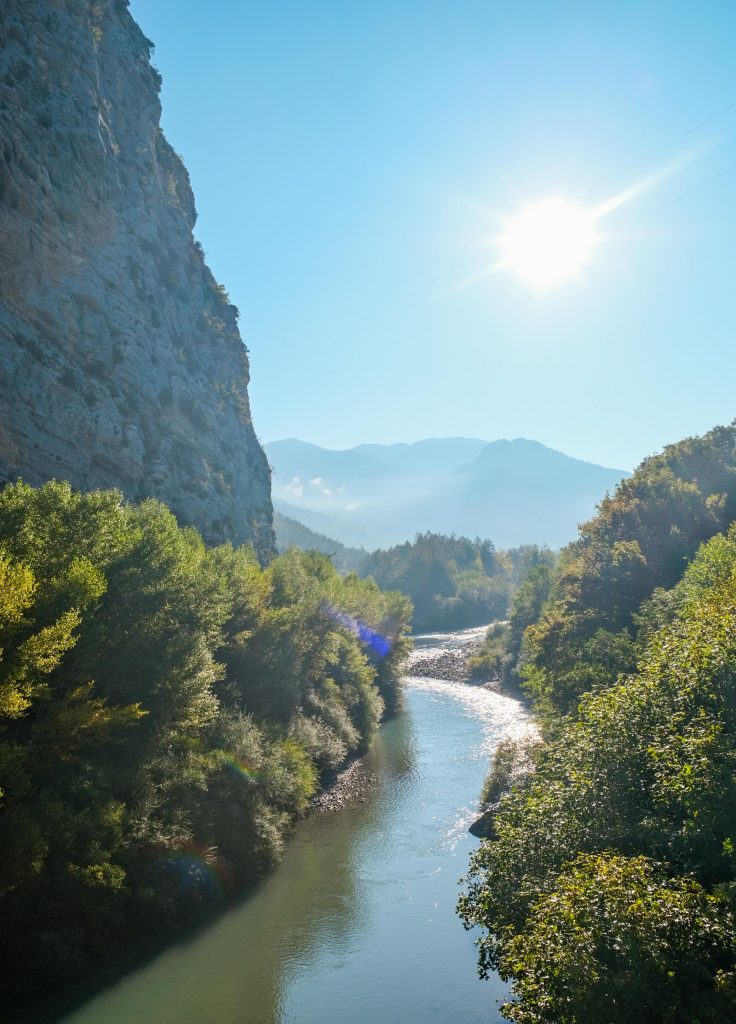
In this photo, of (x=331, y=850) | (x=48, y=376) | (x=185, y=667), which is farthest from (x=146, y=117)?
(x=331, y=850)

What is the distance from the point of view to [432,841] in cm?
3391

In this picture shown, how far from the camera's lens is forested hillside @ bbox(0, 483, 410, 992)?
2139 cm

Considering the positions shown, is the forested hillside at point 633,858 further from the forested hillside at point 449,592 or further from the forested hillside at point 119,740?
the forested hillside at point 449,592

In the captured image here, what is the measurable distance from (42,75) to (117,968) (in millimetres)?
65020

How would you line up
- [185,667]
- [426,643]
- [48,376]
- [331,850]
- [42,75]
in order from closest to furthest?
1. [185,667]
2. [331,850]
3. [48,376]
4. [42,75]
5. [426,643]

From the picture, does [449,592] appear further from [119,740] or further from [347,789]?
[119,740]

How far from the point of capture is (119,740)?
27812 mm

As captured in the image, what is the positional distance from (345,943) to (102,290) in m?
57.2

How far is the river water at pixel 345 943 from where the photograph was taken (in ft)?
67.6

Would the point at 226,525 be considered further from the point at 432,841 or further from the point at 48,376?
the point at 432,841

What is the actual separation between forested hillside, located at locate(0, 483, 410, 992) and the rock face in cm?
1981

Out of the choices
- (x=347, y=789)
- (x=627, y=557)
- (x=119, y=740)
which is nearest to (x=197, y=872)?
(x=119, y=740)

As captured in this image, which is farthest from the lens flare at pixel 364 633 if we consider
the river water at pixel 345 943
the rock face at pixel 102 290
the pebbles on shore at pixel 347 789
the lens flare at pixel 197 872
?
the lens flare at pixel 197 872

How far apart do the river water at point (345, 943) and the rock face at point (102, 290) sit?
32553 mm
